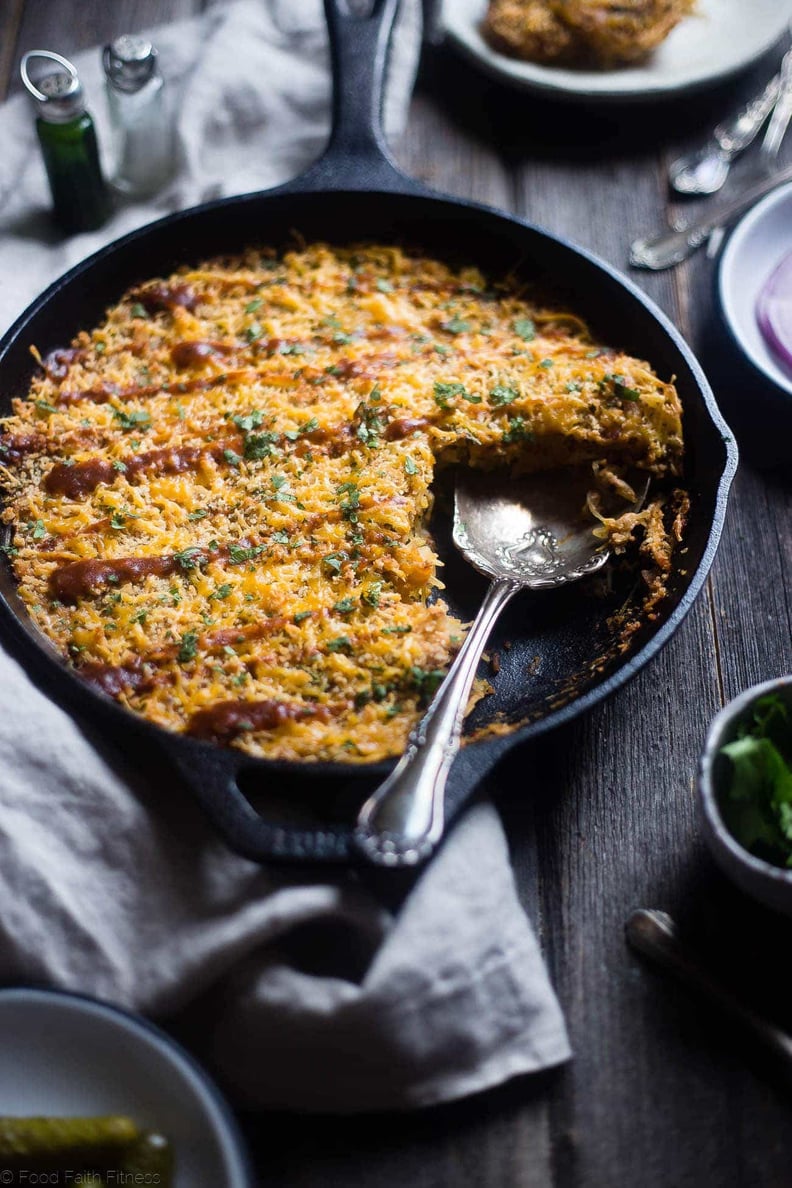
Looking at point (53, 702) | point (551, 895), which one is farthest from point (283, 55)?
point (551, 895)

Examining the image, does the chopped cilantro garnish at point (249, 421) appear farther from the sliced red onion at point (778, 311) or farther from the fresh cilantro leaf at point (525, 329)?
the sliced red onion at point (778, 311)

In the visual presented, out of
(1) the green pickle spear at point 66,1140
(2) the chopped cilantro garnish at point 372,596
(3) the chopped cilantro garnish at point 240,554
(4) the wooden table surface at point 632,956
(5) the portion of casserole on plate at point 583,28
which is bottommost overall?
(4) the wooden table surface at point 632,956

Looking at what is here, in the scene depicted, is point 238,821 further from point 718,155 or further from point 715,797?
point 718,155

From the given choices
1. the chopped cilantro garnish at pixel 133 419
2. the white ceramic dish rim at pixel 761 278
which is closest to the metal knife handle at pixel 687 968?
the white ceramic dish rim at pixel 761 278

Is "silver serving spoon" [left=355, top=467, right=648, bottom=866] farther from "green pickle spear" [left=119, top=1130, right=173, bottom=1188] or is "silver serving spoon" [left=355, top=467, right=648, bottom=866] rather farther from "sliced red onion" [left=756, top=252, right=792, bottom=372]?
"sliced red onion" [left=756, top=252, right=792, bottom=372]

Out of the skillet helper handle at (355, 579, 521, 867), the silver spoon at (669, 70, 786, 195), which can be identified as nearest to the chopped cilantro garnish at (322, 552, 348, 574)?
the skillet helper handle at (355, 579, 521, 867)

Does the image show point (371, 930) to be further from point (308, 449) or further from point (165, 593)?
point (308, 449)

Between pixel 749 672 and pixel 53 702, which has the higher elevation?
pixel 53 702
